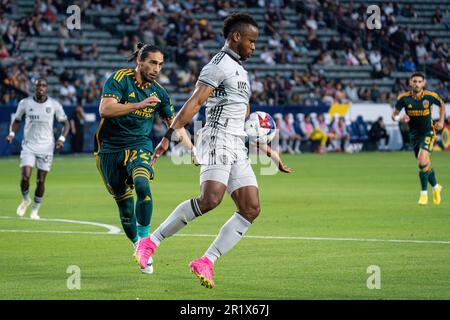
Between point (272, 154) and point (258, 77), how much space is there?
36690 mm

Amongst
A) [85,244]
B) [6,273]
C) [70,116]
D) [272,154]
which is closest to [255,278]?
[272,154]

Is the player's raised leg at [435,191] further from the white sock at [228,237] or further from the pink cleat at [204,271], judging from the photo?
the pink cleat at [204,271]

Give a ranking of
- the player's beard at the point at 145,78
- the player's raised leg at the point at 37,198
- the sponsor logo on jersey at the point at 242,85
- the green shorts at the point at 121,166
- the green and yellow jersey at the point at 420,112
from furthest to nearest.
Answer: the green and yellow jersey at the point at 420,112 < the player's raised leg at the point at 37,198 < the player's beard at the point at 145,78 < the green shorts at the point at 121,166 < the sponsor logo on jersey at the point at 242,85

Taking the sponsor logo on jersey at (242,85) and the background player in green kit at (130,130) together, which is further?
the background player in green kit at (130,130)

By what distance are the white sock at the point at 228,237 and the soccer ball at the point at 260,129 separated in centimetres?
110

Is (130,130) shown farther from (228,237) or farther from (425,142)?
(425,142)

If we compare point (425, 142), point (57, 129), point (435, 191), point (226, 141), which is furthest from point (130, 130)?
point (57, 129)

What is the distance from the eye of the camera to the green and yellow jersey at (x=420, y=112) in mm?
22094

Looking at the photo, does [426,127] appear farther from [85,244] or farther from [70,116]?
[70,116]

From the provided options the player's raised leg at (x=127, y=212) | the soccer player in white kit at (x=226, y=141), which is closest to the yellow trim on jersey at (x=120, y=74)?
the player's raised leg at (x=127, y=212)

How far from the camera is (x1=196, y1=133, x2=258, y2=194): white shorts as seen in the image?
412 inches

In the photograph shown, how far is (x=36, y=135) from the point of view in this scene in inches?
774

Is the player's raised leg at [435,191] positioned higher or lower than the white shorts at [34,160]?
lower

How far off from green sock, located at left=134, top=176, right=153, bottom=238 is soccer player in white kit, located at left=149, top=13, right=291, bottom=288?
2.58ft
